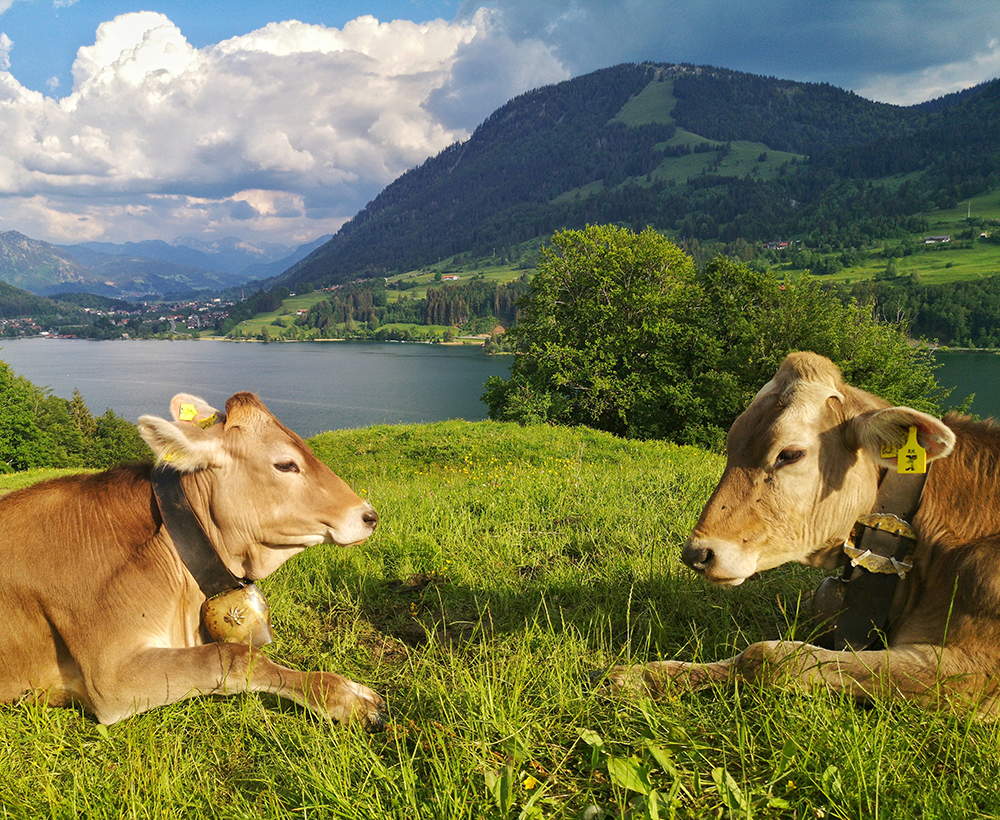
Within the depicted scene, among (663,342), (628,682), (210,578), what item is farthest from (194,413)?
(663,342)

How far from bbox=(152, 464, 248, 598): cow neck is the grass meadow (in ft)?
2.21

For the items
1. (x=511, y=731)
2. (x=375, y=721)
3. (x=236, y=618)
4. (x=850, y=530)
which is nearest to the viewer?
(x=511, y=731)

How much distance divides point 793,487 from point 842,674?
833 mm

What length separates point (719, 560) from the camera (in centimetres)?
282

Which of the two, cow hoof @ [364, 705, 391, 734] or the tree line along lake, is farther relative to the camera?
the tree line along lake

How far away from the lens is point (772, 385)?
10.1 feet

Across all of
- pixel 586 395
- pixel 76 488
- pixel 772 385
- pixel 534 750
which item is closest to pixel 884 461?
pixel 772 385

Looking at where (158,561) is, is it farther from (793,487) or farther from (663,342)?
(663,342)

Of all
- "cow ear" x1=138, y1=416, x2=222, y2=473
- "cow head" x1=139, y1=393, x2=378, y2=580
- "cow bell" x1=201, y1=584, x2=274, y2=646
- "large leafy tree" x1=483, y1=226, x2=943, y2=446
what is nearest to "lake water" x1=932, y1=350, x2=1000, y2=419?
"large leafy tree" x1=483, y1=226, x2=943, y2=446

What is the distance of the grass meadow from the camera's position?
202cm

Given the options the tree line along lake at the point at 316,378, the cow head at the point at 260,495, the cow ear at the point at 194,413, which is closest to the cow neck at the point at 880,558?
the cow head at the point at 260,495

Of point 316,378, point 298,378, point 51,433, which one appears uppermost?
point 298,378

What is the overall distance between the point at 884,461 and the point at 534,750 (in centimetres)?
200

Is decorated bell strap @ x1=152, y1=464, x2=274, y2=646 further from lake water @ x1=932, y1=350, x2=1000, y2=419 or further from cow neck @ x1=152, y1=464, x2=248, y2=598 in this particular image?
lake water @ x1=932, y1=350, x2=1000, y2=419
